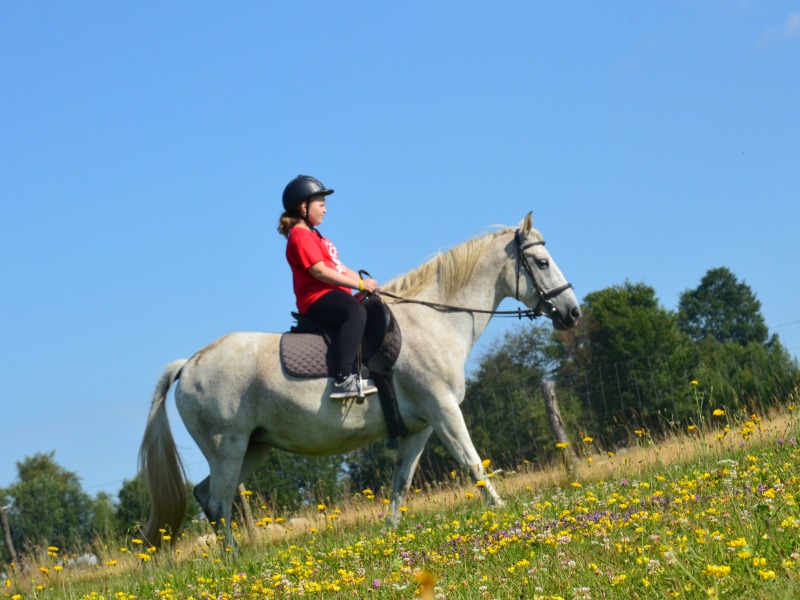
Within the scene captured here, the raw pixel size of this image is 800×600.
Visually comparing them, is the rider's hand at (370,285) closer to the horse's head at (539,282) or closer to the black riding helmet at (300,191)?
the black riding helmet at (300,191)

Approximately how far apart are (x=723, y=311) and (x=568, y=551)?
71.5 metres

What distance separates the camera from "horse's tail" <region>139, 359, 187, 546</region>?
950 centimetres

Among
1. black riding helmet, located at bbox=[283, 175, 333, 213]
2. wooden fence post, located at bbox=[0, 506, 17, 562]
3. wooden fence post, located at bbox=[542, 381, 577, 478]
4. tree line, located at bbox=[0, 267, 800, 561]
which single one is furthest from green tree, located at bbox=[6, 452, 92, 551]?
black riding helmet, located at bbox=[283, 175, 333, 213]

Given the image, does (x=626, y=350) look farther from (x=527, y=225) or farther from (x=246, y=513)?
(x=527, y=225)

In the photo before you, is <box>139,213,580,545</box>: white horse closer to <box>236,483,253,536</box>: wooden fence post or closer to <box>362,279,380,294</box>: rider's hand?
<box>362,279,380,294</box>: rider's hand

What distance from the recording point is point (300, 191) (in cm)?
931

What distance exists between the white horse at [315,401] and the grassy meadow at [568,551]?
0.62 m

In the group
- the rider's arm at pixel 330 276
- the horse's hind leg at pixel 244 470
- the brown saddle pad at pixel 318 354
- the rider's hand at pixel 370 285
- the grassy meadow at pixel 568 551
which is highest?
the rider's arm at pixel 330 276

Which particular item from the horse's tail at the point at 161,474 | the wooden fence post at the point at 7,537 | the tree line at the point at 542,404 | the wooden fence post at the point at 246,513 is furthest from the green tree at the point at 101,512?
the horse's tail at the point at 161,474

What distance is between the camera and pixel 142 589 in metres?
7.36

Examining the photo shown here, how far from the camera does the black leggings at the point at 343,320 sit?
9.04 meters

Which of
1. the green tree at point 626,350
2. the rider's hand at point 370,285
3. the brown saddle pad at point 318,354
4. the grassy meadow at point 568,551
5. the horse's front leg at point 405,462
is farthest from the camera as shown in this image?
the green tree at point 626,350

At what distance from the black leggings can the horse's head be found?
6.43ft

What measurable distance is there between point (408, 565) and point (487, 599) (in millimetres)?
1314
